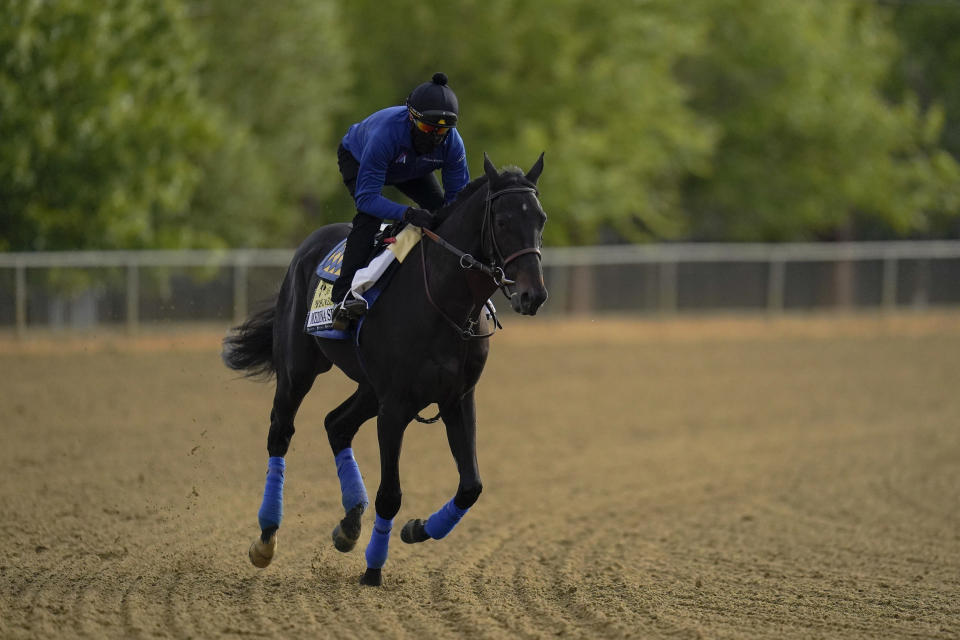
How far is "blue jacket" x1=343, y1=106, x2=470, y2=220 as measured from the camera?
22.9 ft

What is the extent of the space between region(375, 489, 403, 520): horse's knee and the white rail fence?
499 inches

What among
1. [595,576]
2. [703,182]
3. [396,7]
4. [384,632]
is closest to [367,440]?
[595,576]

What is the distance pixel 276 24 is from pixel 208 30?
57.4 inches

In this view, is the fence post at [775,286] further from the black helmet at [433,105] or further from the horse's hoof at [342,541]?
the black helmet at [433,105]

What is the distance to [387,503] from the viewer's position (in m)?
7.12

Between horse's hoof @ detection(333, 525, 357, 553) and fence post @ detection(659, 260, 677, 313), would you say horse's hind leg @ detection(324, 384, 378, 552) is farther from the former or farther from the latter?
fence post @ detection(659, 260, 677, 313)

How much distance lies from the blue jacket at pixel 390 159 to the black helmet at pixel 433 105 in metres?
0.25

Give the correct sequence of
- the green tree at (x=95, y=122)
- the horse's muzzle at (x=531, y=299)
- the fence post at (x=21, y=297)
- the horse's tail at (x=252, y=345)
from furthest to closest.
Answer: the green tree at (x=95, y=122), the fence post at (x=21, y=297), the horse's tail at (x=252, y=345), the horse's muzzle at (x=531, y=299)

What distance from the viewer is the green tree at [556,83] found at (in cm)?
2778

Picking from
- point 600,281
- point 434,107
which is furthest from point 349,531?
point 600,281

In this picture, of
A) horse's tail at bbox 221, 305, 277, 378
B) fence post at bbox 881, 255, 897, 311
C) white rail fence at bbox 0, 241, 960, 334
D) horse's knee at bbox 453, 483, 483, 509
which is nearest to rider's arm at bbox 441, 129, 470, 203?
horse's knee at bbox 453, 483, 483, 509

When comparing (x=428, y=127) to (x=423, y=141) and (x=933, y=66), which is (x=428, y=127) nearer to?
(x=423, y=141)

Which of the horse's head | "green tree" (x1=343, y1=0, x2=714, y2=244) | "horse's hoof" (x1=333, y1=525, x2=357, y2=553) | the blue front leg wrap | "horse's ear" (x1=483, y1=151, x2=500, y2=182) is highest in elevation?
"green tree" (x1=343, y1=0, x2=714, y2=244)

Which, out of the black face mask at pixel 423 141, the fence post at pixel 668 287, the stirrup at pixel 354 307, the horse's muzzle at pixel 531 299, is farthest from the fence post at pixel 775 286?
the horse's muzzle at pixel 531 299
